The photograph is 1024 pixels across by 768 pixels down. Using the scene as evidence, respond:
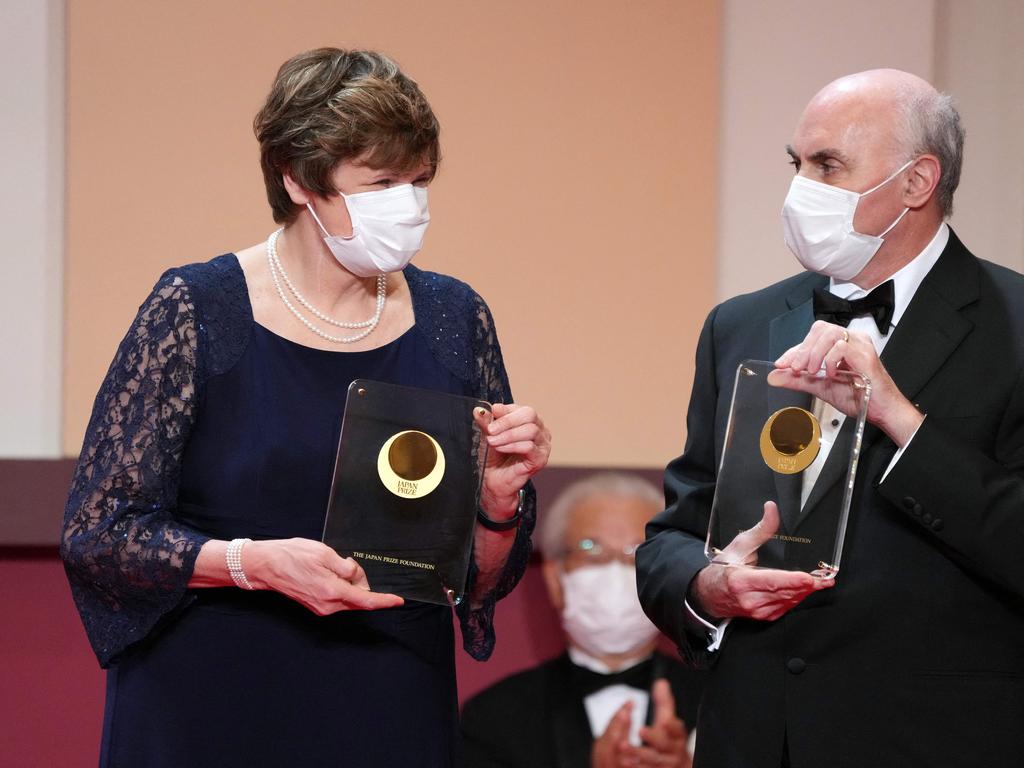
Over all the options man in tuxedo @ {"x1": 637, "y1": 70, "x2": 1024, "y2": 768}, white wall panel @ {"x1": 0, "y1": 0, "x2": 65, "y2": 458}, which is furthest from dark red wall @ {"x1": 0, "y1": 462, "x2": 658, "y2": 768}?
man in tuxedo @ {"x1": 637, "y1": 70, "x2": 1024, "y2": 768}

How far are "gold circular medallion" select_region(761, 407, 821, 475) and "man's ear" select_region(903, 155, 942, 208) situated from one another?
1.41 ft

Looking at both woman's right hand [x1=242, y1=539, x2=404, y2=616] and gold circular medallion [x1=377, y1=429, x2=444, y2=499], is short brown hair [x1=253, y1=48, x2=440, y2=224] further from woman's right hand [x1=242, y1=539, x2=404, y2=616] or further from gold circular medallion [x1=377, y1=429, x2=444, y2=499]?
woman's right hand [x1=242, y1=539, x2=404, y2=616]

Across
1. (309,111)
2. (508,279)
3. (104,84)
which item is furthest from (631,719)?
(104,84)

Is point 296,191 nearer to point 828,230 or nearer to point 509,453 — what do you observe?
point 509,453

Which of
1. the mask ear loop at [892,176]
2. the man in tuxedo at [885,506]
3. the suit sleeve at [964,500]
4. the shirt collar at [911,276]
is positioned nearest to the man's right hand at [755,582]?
the man in tuxedo at [885,506]

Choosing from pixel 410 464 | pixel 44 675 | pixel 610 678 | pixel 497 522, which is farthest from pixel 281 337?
pixel 44 675

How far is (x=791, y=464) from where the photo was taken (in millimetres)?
1688

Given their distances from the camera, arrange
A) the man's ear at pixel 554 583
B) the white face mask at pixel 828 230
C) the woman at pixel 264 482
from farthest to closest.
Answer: the man's ear at pixel 554 583, the white face mask at pixel 828 230, the woman at pixel 264 482

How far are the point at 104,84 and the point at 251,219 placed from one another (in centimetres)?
54

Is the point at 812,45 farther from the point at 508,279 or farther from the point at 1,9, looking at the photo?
the point at 1,9

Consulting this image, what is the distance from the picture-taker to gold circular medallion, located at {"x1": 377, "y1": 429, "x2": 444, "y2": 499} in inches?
67.3

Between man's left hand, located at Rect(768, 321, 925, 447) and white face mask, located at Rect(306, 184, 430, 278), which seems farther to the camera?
white face mask, located at Rect(306, 184, 430, 278)

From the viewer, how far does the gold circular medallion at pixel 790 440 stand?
66.4 inches

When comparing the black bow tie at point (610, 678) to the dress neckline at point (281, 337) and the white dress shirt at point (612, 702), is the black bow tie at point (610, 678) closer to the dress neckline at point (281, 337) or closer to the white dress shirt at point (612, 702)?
the white dress shirt at point (612, 702)
